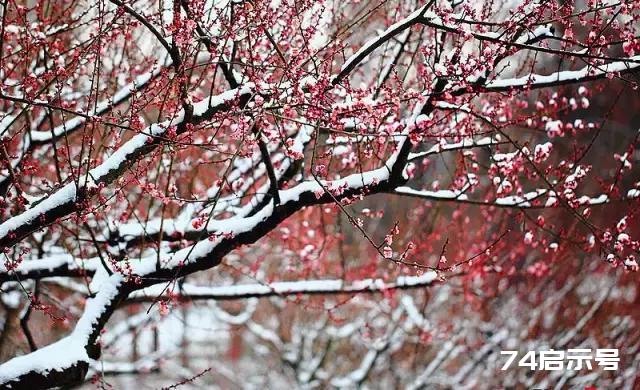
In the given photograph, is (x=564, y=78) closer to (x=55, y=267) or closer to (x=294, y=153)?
(x=294, y=153)

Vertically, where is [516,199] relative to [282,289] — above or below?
above

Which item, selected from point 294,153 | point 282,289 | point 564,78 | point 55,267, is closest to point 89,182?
point 294,153

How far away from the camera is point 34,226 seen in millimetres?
3932

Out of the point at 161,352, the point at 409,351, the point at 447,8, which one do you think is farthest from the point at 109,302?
the point at 409,351

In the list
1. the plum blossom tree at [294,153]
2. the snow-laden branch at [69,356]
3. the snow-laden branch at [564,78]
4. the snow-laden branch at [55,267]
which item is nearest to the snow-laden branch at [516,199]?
the plum blossom tree at [294,153]

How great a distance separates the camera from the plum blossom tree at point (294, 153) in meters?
3.81

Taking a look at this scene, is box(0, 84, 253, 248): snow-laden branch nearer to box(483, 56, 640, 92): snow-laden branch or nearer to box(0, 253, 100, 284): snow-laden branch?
box(0, 253, 100, 284): snow-laden branch

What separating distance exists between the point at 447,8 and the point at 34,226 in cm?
281

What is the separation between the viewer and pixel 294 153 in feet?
12.5

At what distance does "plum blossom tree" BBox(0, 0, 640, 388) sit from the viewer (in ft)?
12.5

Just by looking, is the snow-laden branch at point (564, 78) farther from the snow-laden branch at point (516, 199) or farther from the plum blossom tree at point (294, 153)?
the snow-laden branch at point (516, 199)

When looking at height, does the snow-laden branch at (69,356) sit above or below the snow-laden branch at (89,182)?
below

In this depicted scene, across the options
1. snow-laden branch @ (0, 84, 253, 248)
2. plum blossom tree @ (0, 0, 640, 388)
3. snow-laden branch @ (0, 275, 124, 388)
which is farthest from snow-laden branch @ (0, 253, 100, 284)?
snow-laden branch @ (0, 84, 253, 248)

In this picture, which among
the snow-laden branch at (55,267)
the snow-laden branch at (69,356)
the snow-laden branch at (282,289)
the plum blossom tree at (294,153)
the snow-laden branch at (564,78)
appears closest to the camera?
the plum blossom tree at (294,153)
